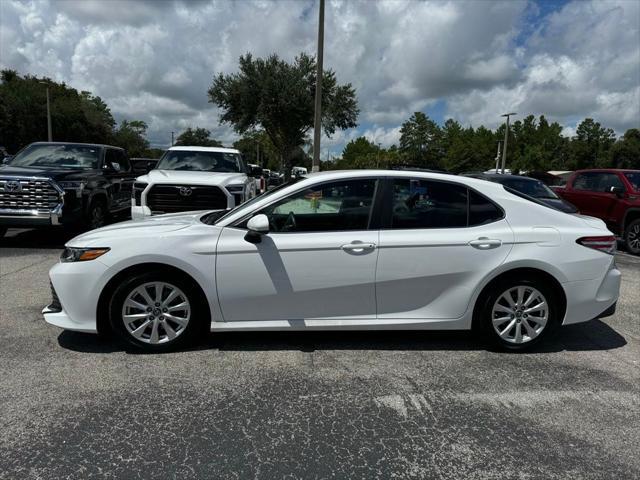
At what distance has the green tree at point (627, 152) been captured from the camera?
7888 cm

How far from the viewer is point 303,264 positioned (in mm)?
4035

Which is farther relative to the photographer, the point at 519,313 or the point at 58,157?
the point at 58,157

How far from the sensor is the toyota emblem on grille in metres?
8.30

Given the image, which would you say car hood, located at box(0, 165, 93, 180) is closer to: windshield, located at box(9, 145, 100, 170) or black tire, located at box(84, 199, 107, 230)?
windshield, located at box(9, 145, 100, 170)

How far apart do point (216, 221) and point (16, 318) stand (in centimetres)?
244

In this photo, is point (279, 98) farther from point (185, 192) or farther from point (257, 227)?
point (257, 227)

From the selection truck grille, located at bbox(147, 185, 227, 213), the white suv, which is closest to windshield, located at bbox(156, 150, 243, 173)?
the white suv

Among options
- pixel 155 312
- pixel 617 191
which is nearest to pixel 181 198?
pixel 155 312

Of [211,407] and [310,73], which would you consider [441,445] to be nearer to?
[211,407]

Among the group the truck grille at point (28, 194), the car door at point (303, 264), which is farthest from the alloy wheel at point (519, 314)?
the truck grille at point (28, 194)

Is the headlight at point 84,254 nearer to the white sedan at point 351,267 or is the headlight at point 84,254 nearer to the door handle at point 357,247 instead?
the white sedan at point 351,267

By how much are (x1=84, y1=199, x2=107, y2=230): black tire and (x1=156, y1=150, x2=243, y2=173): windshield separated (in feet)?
4.36

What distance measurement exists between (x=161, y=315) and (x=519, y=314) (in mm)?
2979

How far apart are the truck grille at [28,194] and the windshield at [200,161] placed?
221cm
